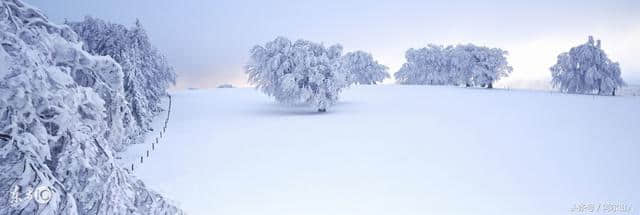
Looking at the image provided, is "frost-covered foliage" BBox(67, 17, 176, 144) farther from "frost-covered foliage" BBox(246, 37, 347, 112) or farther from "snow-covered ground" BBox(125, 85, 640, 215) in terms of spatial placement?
"frost-covered foliage" BBox(246, 37, 347, 112)

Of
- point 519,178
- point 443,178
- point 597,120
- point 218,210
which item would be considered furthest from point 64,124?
point 597,120

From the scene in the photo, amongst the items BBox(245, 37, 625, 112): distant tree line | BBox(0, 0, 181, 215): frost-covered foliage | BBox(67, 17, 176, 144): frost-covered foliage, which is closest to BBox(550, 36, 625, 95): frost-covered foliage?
BBox(245, 37, 625, 112): distant tree line

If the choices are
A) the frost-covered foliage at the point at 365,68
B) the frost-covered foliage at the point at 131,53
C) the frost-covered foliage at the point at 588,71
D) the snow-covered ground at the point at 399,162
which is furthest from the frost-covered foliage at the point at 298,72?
the frost-covered foliage at the point at 365,68

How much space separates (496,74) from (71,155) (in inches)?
3259

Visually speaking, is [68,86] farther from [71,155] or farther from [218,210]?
[218,210]

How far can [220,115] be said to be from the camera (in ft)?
134

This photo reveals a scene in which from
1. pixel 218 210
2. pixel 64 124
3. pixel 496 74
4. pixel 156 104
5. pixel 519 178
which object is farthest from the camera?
pixel 496 74

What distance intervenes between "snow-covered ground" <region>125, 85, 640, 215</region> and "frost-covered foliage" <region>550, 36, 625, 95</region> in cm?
2086

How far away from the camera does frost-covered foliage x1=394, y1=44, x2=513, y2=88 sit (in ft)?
255

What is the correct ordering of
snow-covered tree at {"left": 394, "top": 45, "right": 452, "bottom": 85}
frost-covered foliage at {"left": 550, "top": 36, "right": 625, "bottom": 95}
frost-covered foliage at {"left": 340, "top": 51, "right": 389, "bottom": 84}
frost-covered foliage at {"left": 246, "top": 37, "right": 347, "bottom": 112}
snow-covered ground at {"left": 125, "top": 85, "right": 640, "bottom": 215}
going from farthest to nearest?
frost-covered foliage at {"left": 340, "top": 51, "right": 389, "bottom": 84}
snow-covered tree at {"left": 394, "top": 45, "right": 452, "bottom": 85}
frost-covered foliage at {"left": 550, "top": 36, "right": 625, "bottom": 95}
frost-covered foliage at {"left": 246, "top": 37, "right": 347, "bottom": 112}
snow-covered ground at {"left": 125, "top": 85, "right": 640, "bottom": 215}

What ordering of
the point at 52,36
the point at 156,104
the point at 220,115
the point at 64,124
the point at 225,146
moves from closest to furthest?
the point at 64,124 < the point at 52,36 < the point at 225,146 < the point at 156,104 < the point at 220,115

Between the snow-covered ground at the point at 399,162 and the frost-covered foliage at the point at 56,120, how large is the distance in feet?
28.2

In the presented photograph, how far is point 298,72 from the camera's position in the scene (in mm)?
41312

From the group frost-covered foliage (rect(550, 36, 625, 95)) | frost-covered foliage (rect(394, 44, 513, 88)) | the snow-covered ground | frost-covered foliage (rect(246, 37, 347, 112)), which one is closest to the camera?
the snow-covered ground
